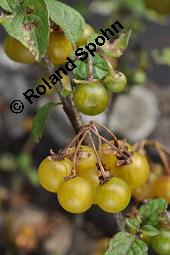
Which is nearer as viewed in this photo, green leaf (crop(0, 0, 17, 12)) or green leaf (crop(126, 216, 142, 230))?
green leaf (crop(0, 0, 17, 12))

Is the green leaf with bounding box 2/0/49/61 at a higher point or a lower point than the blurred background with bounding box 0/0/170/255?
higher

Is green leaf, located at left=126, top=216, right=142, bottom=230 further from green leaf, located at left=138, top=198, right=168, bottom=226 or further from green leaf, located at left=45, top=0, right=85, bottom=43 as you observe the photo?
green leaf, located at left=45, top=0, right=85, bottom=43

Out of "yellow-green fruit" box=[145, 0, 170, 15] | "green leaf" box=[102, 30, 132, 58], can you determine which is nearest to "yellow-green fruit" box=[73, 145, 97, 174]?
"green leaf" box=[102, 30, 132, 58]

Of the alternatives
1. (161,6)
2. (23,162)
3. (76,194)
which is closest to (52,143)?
(23,162)

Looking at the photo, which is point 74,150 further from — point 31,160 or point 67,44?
point 31,160

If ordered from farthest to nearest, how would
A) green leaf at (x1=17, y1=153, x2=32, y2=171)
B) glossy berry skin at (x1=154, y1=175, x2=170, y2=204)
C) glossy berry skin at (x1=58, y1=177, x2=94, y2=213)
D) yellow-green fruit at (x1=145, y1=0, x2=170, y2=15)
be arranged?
green leaf at (x1=17, y1=153, x2=32, y2=171)
yellow-green fruit at (x1=145, y1=0, x2=170, y2=15)
glossy berry skin at (x1=154, y1=175, x2=170, y2=204)
glossy berry skin at (x1=58, y1=177, x2=94, y2=213)

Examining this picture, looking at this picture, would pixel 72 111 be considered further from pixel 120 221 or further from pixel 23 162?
pixel 23 162
